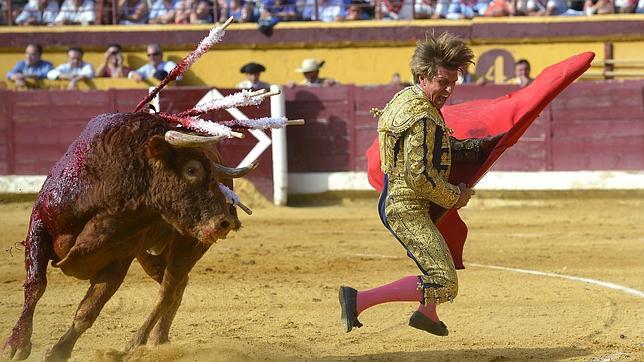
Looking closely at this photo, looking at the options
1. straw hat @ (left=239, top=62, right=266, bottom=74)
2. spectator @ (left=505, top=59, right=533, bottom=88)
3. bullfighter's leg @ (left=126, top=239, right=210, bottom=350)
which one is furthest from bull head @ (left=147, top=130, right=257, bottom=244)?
spectator @ (left=505, top=59, right=533, bottom=88)

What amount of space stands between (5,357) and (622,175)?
337 inches

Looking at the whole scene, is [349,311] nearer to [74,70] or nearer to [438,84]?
[438,84]

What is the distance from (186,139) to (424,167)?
0.88 meters

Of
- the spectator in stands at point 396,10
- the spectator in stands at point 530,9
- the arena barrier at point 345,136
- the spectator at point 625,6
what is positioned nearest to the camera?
the arena barrier at point 345,136

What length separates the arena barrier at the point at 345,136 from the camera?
11805 millimetres

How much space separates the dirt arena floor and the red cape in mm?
636

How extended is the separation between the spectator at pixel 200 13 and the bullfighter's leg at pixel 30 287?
9554 millimetres

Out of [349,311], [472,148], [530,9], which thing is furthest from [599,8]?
[349,311]

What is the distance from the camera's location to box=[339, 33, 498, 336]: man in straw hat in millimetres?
4105

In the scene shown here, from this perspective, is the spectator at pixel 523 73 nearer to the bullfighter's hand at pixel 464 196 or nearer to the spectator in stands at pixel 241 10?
the spectator in stands at pixel 241 10

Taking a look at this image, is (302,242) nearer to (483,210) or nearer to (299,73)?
(483,210)

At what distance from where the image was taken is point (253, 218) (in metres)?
10.7

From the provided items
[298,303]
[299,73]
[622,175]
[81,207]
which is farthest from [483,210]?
[81,207]

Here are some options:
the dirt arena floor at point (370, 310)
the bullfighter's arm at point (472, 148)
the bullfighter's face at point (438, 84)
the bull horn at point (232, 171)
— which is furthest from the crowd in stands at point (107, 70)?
the bullfighter's face at point (438, 84)
